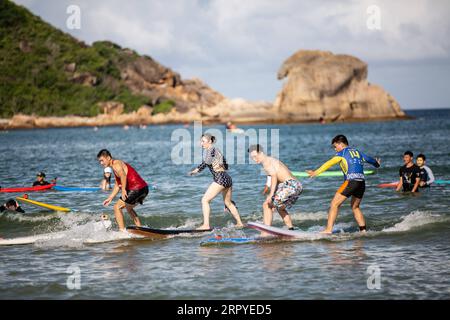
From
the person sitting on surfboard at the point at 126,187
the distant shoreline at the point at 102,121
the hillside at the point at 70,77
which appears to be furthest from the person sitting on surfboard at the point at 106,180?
the hillside at the point at 70,77

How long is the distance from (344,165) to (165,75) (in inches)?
5858

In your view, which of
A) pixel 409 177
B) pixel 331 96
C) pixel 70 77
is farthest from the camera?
pixel 70 77

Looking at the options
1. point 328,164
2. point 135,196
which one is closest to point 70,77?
point 135,196

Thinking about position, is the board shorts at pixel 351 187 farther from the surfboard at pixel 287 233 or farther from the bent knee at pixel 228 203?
the bent knee at pixel 228 203

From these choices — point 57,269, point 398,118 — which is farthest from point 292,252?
point 398,118

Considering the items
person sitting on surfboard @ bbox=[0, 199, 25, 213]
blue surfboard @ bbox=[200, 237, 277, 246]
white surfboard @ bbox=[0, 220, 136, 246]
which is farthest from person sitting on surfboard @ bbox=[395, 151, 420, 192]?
person sitting on surfboard @ bbox=[0, 199, 25, 213]

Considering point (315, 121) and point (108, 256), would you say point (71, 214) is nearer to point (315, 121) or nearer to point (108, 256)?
point (108, 256)

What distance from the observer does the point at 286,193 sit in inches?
506

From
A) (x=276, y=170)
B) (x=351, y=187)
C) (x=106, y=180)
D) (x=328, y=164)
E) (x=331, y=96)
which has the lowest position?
(x=106, y=180)

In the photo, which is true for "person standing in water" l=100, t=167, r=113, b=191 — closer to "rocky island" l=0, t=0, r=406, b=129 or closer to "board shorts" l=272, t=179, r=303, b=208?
"board shorts" l=272, t=179, r=303, b=208

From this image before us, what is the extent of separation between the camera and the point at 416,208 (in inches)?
674

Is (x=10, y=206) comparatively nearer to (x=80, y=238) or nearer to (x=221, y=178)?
(x=80, y=238)

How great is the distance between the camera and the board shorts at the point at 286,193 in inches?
506

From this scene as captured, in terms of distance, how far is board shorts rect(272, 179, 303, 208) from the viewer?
12852 millimetres
